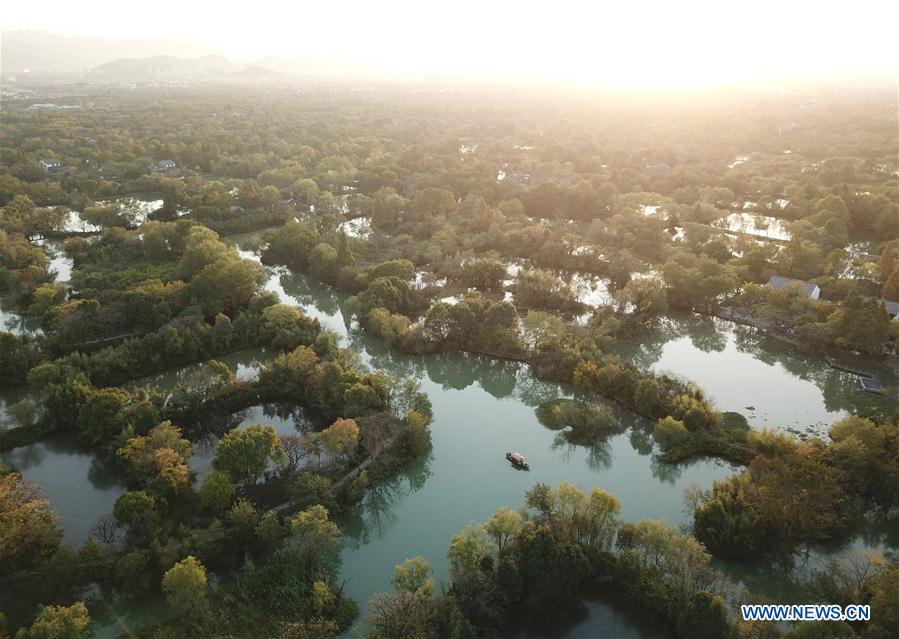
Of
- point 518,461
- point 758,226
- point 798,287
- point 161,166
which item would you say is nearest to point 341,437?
point 518,461

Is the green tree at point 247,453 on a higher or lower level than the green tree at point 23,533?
higher

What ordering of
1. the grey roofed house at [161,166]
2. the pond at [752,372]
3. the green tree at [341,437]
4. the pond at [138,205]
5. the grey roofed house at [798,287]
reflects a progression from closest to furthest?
the green tree at [341,437]
the pond at [752,372]
the grey roofed house at [798,287]
the pond at [138,205]
the grey roofed house at [161,166]

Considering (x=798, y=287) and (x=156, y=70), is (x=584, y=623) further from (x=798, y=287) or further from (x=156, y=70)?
(x=156, y=70)

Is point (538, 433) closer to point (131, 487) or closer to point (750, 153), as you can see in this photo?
point (131, 487)

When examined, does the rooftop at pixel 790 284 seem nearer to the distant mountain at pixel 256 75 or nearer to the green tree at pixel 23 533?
the green tree at pixel 23 533

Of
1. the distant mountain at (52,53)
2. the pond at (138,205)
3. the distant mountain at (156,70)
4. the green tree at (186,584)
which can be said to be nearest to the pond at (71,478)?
the green tree at (186,584)

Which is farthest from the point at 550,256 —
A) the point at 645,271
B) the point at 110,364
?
the point at 110,364
